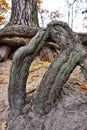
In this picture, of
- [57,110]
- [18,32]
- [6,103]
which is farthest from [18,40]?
[57,110]

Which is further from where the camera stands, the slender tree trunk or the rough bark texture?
the slender tree trunk

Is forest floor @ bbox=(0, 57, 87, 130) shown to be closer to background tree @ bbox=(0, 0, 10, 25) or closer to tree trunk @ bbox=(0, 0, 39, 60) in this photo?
tree trunk @ bbox=(0, 0, 39, 60)

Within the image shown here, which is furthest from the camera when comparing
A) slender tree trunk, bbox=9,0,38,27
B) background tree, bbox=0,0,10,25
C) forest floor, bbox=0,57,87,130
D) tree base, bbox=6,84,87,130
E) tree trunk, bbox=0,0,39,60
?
background tree, bbox=0,0,10,25

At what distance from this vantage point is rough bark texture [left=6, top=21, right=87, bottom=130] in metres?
3.01

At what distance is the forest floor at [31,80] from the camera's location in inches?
155

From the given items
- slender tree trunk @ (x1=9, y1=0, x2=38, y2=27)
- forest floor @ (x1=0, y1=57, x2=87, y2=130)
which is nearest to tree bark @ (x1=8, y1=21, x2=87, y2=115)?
forest floor @ (x1=0, y1=57, x2=87, y2=130)

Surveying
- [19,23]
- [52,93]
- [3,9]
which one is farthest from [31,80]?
[3,9]

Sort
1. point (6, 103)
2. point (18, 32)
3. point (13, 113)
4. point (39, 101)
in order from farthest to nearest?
1. point (18, 32)
2. point (6, 103)
3. point (13, 113)
4. point (39, 101)

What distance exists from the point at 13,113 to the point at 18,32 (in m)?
2.21

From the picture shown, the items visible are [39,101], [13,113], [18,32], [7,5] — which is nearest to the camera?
[39,101]

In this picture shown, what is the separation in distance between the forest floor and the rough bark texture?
40 cm

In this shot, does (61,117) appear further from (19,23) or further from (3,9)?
(3,9)

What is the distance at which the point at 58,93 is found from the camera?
125 inches

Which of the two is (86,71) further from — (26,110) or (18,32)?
(18,32)
